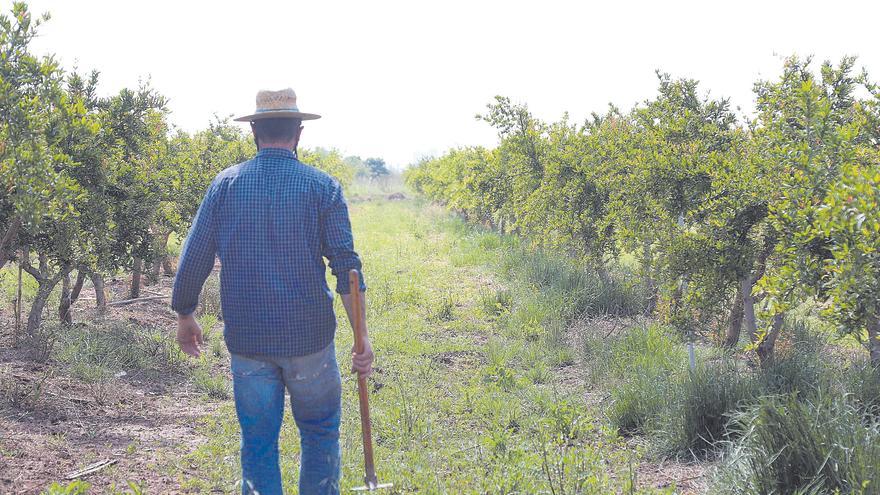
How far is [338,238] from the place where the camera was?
344 cm

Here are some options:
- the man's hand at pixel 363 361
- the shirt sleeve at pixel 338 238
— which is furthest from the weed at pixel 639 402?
the shirt sleeve at pixel 338 238

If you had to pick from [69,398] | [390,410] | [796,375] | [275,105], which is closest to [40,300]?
[69,398]

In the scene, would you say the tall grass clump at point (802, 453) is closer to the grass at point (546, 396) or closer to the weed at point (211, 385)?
the grass at point (546, 396)

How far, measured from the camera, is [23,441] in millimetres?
4906

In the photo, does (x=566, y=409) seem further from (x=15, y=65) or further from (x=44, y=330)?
(x=44, y=330)

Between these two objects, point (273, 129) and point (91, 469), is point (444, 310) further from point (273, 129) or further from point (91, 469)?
point (273, 129)

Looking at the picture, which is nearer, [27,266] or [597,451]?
[597,451]

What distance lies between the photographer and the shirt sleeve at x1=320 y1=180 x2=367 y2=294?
3.44m

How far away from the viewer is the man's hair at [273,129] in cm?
352

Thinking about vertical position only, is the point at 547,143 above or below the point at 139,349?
above

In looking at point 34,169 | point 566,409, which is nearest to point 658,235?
point 566,409

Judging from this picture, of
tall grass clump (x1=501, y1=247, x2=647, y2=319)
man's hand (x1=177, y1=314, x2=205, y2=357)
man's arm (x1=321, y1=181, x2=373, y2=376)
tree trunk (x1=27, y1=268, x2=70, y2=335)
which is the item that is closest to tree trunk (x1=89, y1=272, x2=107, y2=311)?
tree trunk (x1=27, y1=268, x2=70, y2=335)

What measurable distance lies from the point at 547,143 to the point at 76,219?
731 cm

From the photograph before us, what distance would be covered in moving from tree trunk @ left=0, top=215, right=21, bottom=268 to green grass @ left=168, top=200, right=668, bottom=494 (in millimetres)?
2071
